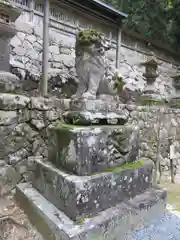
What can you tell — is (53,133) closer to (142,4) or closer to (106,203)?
Answer: (106,203)

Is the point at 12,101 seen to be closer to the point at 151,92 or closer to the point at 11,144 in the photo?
the point at 11,144

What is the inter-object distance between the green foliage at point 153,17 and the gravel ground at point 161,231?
19.4 feet

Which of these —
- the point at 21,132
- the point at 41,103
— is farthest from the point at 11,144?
the point at 41,103

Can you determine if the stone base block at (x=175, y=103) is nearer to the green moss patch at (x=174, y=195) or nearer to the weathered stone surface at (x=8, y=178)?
the green moss patch at (x=174, y=195)

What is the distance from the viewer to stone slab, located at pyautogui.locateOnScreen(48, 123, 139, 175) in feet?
3.80

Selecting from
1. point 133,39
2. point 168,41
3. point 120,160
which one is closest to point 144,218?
point 120,160

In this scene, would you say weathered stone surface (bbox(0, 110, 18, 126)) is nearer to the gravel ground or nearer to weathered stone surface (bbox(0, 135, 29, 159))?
weathered stone surface (bbox(0, 135, 29, 159))

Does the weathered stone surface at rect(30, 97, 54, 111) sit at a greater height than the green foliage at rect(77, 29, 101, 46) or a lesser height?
lesser

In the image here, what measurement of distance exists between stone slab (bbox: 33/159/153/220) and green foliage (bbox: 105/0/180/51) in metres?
5.74

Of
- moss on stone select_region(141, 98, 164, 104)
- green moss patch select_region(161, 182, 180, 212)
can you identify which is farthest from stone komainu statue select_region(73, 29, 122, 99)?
moss on stone select_region(141, 98, 164, 104)

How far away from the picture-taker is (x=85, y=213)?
3.58ft

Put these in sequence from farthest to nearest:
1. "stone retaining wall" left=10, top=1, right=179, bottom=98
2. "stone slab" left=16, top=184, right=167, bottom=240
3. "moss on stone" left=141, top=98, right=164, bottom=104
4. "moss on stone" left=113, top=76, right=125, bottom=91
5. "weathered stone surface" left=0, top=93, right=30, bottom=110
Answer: "stone retaining wall" left=10, top=1, right=179, bottom=98
"moss on stone" left=141, top=98, right=164, bottom=104
"weathered stone surface" left=0, top=93, right=30, bottom=110
"moss on stone" left=113, top=76, right=125, bottom=91
"stone slab" left=16, top=184, right=167, bottom=240

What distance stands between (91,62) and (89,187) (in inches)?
37.6

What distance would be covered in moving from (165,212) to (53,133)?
47.2 inches
